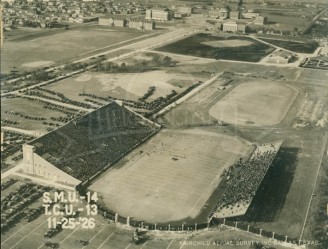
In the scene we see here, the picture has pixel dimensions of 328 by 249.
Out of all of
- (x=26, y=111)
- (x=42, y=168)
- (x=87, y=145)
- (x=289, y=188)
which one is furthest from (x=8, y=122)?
(x=289, y=188)

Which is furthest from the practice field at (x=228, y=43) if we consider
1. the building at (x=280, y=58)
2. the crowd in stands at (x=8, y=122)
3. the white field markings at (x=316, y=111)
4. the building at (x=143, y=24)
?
the crowd in stands at (x=8, y=122)

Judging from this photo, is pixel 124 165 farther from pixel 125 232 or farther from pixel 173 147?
pixel 125 232

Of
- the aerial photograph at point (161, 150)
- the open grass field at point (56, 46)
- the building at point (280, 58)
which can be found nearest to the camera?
the aerial photograph at point (161, 150)

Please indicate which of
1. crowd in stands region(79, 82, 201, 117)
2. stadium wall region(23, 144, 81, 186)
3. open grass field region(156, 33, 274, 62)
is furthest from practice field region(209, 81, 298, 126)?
stadium wall region(23, 144, 81, 186)

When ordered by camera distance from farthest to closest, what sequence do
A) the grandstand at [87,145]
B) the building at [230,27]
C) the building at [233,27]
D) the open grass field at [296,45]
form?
the building at [230,27]
the building at [233,27]
the open grass field at [296,45]
the grandstand at [87,145]

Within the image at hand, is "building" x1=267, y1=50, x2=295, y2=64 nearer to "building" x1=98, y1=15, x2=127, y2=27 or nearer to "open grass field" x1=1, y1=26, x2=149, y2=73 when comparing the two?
"open grass field" x1=1, y1=26, x2=149, y2=73

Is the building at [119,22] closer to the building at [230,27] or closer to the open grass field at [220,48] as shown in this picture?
the open grass field at [220,48]

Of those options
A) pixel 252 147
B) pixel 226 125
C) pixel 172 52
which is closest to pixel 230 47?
pixel 172 52
